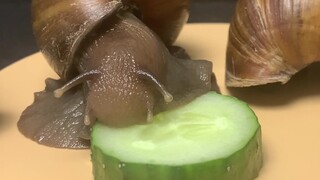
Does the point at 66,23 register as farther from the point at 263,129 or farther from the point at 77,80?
the point at 263,129

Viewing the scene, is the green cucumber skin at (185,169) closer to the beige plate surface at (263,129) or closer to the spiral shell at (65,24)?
the beige plate surface at (263,129)

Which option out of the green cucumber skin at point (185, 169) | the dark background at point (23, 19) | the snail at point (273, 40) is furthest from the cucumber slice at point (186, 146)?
the dark background at point (23, 19)

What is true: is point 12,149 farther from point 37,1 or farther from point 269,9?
point 269,9

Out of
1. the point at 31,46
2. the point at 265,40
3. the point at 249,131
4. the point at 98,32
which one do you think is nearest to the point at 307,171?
the point at 249,131

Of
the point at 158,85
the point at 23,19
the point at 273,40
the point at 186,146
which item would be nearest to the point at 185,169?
the point at 186,146

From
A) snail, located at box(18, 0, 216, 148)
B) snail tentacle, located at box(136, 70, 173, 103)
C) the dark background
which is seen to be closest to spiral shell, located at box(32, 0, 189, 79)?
snail, located at box(18, 0, 216, 148)
